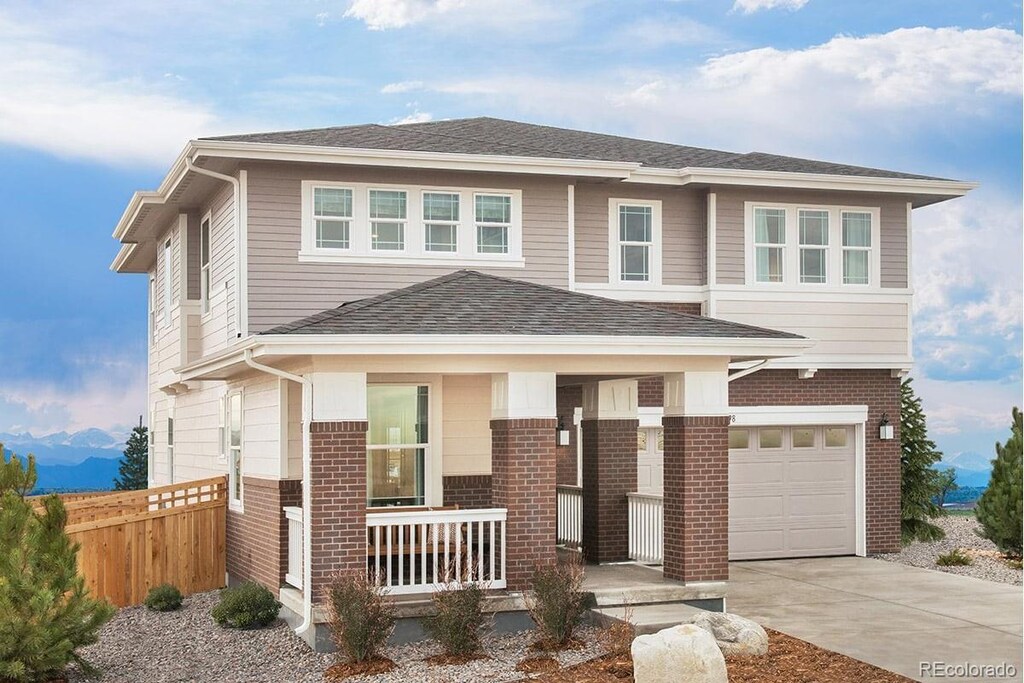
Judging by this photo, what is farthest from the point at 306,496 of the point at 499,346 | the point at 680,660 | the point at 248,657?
the point at 680,660

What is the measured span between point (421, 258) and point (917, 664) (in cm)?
939

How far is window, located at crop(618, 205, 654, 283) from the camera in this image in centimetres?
2019

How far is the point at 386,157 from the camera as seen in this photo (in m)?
17.7

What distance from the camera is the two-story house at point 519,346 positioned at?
44.8 feet

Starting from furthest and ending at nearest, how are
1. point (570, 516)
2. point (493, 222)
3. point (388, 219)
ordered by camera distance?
point (570, 516)
point (493, 222)
point (388, 219)

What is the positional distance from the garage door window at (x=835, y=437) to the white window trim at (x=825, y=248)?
2434 mm

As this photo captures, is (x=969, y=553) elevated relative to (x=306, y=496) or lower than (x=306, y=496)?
lower

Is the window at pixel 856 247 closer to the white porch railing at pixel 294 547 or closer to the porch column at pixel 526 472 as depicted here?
the porch column at pixel 526 472

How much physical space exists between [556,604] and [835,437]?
1005 centimetres

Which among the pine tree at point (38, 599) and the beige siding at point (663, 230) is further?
the beige siding at point (663, 230)

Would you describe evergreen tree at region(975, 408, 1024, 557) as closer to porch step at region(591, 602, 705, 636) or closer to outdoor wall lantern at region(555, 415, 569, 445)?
outdoor wall lantern at region(555, 415, 569, 445)

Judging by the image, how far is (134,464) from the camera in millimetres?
37969

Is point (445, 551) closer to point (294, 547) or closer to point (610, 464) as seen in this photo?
point (294, 547)

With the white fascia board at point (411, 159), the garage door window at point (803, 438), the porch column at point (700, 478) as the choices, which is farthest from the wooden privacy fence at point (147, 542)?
the garage door window at point (803, 438)
